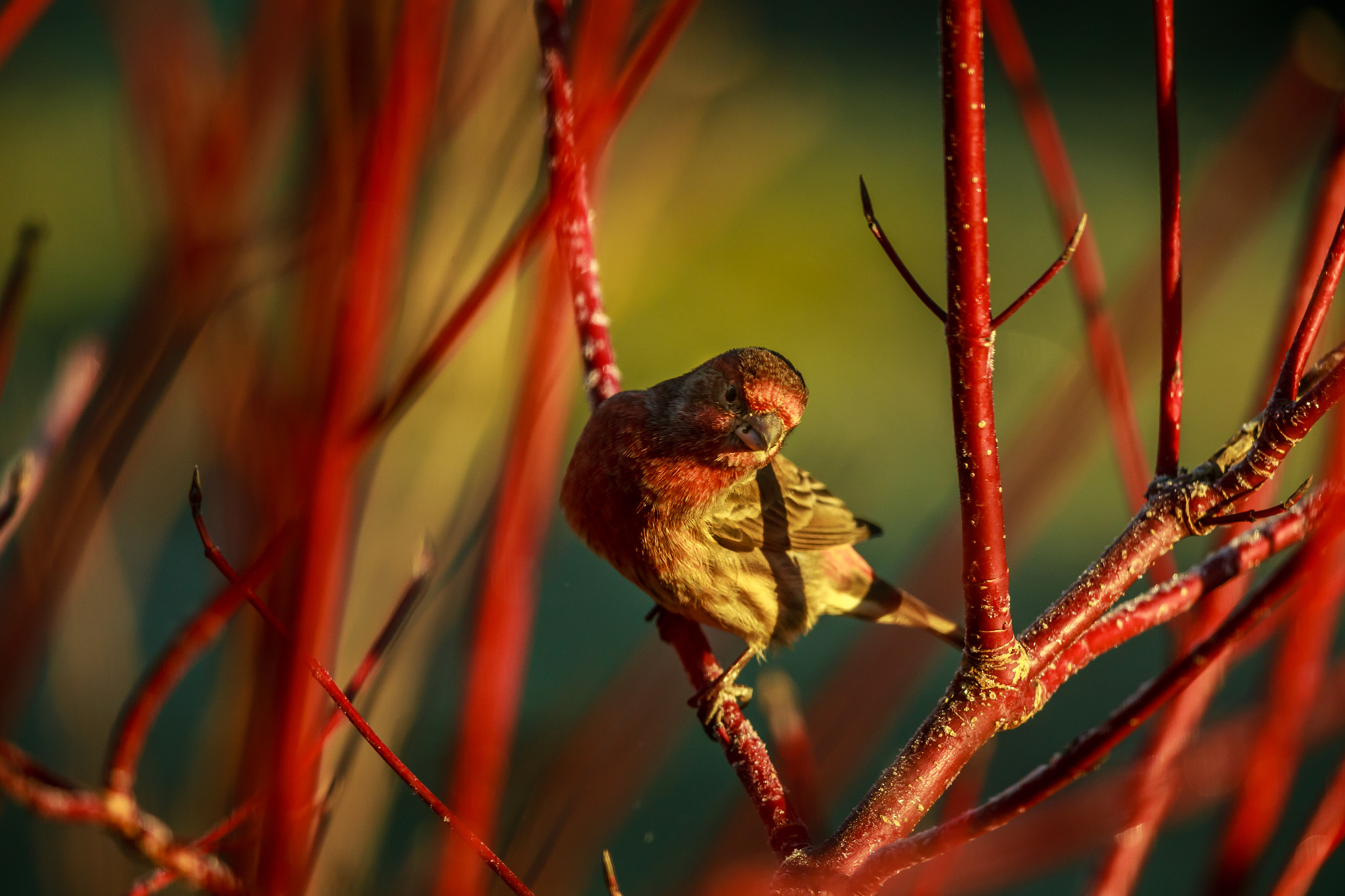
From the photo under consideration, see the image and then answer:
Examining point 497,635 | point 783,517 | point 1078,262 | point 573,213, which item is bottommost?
point 783,517

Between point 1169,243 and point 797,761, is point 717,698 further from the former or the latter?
point 1169,243

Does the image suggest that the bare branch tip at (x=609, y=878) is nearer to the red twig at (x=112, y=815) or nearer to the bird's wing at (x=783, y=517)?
the red twig at (x=112, y=815)

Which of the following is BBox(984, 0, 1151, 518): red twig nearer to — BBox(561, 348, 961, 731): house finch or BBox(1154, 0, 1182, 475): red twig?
BBox(1154, 0, 1182, 475): red twig

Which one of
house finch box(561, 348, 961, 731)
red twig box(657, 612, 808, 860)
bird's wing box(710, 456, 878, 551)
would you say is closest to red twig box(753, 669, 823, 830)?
red twig box(657, 612, 808, 860)

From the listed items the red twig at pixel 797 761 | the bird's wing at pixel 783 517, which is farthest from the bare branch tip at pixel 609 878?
the bird's wing at pixel 783 517

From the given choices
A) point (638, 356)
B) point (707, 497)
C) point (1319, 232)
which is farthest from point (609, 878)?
point (638, 356)

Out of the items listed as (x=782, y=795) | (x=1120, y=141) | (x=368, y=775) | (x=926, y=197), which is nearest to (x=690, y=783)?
(x=368, y=775)
